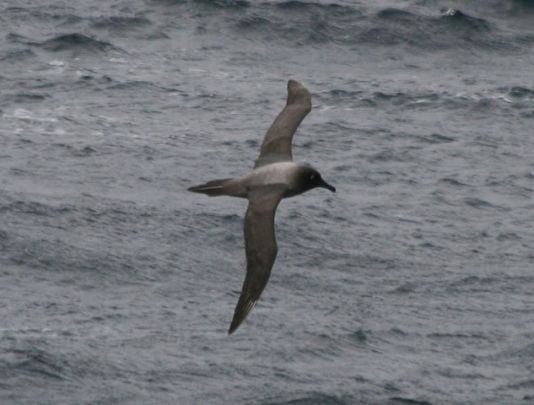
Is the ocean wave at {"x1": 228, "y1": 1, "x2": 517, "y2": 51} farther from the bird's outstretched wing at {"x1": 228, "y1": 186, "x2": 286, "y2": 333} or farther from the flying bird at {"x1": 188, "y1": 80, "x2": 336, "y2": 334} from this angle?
the bird's outstretched wing at {"x1": 228, "y1": 186, "x2": 286, "y2": 333}

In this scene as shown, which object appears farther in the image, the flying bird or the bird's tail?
the bird's tail

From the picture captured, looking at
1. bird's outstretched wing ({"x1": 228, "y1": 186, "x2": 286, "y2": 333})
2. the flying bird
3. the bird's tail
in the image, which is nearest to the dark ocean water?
the flying bird

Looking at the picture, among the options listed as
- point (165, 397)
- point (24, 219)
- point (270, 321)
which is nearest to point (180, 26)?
point (24, 219)

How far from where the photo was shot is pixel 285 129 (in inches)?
918

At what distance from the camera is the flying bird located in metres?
20.1

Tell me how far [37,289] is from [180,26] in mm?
13835

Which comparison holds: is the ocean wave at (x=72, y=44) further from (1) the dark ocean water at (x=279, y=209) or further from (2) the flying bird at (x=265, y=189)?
(2) the flying bird at (x=265, y=189)

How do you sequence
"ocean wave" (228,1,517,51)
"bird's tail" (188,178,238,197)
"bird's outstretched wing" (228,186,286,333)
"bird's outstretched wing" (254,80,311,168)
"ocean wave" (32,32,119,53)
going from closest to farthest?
"bird's outstretched wing" (228,186,286,333) → "bird's tail" (188,178,238,197) → "bird's outstretched wing" (254,80,311,168) → "ocean wave" (32,32,119,53) → "ocean wave" (228,1,517,51)

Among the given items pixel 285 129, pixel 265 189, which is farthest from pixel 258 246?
pixel 285 129

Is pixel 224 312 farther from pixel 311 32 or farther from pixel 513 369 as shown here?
pixel 311 32

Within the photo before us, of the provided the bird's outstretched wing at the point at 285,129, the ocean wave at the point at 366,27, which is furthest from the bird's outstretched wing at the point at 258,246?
the ocean wave at the point at 366,27

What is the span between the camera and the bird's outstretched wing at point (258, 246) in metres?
19.9

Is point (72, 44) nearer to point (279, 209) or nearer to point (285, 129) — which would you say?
point (279, 209)

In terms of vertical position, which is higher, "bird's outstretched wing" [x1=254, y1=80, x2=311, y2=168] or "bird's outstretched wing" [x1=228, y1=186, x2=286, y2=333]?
"bird's outstretched wing" [x1=254, y1=80, x2=311, y2=168]
